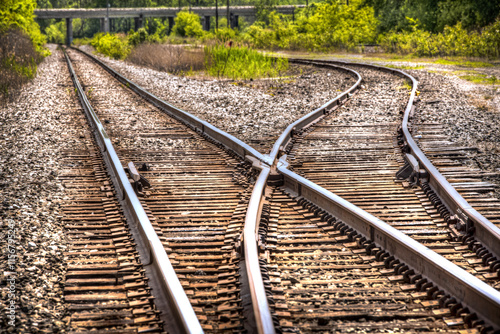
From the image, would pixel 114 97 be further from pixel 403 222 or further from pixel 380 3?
pixel 380 3

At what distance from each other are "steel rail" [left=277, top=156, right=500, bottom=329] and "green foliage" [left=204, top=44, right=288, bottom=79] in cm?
1499

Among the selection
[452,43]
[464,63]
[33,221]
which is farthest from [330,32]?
[33,221]

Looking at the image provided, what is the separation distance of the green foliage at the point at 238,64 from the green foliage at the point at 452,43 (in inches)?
405

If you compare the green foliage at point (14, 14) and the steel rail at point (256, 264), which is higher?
the green foliage at point (14, 14)

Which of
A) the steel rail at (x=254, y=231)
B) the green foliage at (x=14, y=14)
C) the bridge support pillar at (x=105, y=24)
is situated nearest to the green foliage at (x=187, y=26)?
the bridge support pillar at (x=105, y=24)

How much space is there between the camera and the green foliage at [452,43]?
25891 millimetres

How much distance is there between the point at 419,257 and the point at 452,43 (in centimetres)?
2775

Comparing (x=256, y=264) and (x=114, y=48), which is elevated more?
(x=114, y=48)

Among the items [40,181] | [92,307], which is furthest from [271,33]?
[92,307]

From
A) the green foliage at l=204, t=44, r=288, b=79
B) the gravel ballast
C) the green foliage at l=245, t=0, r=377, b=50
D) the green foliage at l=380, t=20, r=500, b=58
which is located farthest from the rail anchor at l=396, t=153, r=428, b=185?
the green foliage at l=245, t=0, r=377, b=50

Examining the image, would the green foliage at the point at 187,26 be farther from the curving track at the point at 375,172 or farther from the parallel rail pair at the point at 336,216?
the parallel rail pair at the point at 336,216

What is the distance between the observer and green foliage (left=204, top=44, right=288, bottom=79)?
20.4m

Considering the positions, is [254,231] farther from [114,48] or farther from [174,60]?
[114,48]

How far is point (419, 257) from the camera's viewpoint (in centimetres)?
387
